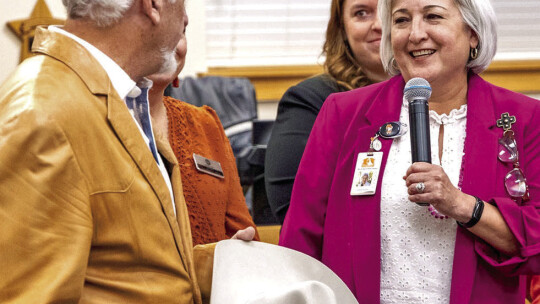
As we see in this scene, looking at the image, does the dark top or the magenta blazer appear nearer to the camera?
the magenta blazer

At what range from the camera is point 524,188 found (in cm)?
215

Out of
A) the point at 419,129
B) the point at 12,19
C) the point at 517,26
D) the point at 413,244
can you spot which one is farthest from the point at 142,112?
the point at 517,26

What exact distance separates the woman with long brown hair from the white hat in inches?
36.2

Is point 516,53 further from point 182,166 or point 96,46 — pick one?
point 96,46

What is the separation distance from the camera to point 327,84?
2986mm

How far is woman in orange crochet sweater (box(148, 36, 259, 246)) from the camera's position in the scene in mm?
2387

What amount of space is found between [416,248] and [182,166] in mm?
789

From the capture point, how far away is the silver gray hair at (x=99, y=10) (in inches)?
63.5

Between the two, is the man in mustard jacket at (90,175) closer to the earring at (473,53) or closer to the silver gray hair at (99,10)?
the silver gray hair at (99,10)

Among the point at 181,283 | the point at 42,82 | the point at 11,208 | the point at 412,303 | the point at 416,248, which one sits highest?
the point at 42,82

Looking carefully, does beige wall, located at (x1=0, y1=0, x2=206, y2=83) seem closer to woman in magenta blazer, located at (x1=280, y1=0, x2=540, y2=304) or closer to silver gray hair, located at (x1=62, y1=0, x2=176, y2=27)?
woman in magenta blazer, located at (x1=280, y1=0, x2=540, y2=304)

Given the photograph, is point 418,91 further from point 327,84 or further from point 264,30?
point 264,30

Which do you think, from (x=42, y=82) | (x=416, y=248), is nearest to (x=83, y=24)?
(x=42, y=82)

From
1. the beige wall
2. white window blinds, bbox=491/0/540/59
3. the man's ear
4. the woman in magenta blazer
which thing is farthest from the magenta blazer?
white window blinds, bbox=491/0/540/59
